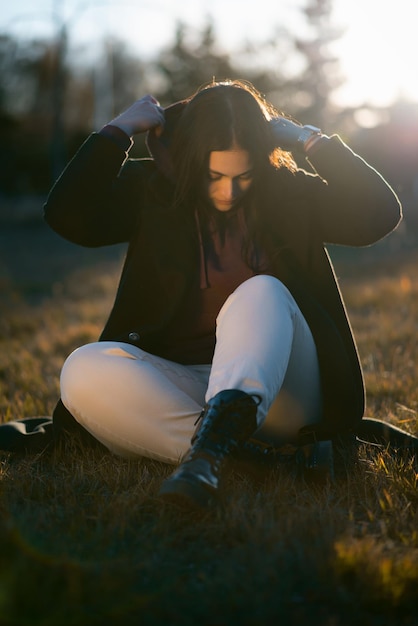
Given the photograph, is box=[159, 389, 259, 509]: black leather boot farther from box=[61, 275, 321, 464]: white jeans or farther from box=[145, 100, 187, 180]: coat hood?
box=[145, 100, 187, 180]: coat hood

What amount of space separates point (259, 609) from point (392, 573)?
1.05ft

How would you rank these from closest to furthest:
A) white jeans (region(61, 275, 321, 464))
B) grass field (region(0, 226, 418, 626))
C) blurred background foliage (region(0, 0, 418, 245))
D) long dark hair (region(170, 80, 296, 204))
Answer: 1. grass field (region(0, 226, 418, 626))
2. white jeans (region(61, 275, 321, 464))
3. long dark hair (region(170, 80, 296, 204))
4. blurred background foliage (region(0, 0, 418, 245))

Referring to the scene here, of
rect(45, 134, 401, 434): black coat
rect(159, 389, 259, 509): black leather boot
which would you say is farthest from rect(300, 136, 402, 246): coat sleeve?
rect(159, 389, 259, 509): black leather boot

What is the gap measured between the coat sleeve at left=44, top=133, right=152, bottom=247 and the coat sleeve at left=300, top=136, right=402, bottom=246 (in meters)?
0.66

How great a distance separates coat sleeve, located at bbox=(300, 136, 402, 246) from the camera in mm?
2873

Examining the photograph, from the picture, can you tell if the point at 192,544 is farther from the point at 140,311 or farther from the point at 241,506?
the point at 140,311

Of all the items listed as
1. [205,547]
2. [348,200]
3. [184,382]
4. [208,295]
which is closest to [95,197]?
[208,295]

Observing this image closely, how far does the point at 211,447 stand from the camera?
2.19 m

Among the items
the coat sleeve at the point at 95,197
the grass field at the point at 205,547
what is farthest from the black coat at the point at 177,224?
the grass field at the point at 205,547

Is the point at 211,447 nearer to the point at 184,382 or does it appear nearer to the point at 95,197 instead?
the point at 184,382

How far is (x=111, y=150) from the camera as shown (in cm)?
283

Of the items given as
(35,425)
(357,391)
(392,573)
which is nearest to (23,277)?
(35,425)

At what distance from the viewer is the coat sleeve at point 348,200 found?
2.87m

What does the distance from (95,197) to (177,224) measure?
31 cm
